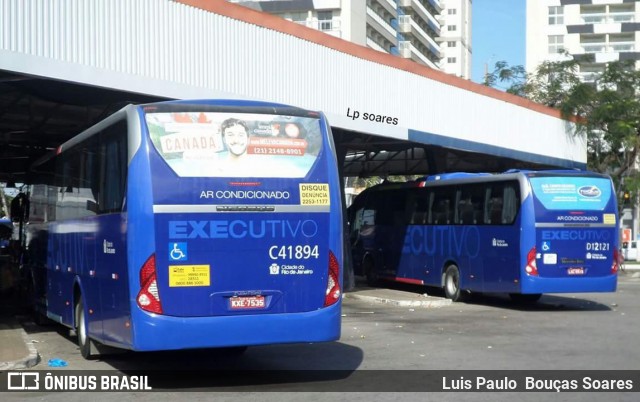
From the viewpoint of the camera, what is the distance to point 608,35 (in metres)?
108

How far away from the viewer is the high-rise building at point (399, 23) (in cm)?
8556

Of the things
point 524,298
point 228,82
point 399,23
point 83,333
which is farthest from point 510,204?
point 399,23

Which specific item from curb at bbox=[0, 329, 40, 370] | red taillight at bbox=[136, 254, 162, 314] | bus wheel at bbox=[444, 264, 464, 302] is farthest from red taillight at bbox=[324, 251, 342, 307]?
bus wheel at bbox=[444, 264, 464, 302]

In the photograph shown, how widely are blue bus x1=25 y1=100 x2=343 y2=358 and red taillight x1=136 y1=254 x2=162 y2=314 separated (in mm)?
11

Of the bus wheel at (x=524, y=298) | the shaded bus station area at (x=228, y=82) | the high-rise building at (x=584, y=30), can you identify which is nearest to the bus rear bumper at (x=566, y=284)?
the bus wheel at (x=524, y=298)

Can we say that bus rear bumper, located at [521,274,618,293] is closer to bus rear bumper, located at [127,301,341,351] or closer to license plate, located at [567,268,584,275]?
license plate, located at [567,268,584,275]

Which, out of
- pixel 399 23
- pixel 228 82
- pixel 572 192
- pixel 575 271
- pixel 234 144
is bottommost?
pixel 575 271

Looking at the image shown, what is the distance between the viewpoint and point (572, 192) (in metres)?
20.0

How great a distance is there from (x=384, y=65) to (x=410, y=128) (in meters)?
2.00

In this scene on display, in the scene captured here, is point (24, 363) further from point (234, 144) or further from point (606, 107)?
point (606, 107)

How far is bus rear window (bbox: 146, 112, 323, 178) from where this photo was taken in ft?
33.3

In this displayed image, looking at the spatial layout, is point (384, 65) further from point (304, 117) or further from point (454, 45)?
point (454, 45)

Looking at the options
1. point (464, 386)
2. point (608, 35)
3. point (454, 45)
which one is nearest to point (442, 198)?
point (464, 386)

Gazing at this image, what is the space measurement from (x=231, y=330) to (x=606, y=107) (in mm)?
34916
